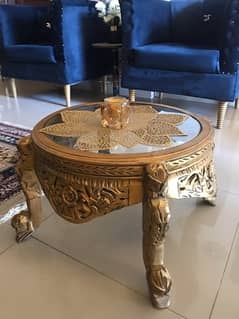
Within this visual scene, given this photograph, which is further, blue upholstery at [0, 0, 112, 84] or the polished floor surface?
blue upholstery at [0, 0, 112, 84]

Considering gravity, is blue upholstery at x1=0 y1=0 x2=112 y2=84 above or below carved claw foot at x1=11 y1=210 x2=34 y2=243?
above

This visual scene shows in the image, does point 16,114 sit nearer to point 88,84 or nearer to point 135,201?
point 88,84

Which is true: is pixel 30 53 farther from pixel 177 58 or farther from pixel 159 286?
Result: pixel 159 286

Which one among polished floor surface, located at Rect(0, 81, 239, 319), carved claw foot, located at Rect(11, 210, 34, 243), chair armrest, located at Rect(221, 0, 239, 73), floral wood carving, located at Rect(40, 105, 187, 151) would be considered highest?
chair armrest, located at Rect(221, 0, 239, 73)

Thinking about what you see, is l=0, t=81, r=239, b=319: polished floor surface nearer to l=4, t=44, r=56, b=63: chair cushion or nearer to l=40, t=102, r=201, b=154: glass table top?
l=40, t=102, r=201, b=154: glass table top

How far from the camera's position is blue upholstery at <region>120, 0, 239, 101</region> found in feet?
5.95

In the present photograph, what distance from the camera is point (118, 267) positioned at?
35.1 inches

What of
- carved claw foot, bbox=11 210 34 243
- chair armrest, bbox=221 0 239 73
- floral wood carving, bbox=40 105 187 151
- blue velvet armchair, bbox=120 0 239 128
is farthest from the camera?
blue velvet armchair, bbox=120 0 239 128

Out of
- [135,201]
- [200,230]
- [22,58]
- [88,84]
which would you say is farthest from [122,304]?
[88,84]

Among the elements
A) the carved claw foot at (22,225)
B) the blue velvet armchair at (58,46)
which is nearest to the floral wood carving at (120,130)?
the carved claw foot at (22,225)

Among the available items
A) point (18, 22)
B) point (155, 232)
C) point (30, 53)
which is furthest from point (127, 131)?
point (18, 22)

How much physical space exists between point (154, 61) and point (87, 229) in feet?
4.35

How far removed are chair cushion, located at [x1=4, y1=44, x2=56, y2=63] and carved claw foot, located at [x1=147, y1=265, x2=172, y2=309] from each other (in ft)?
6.46

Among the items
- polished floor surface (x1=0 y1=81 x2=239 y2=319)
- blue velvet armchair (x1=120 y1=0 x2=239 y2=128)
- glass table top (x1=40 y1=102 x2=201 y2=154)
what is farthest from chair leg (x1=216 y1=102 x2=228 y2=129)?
glass table top (x1=40 y1=102 x2=201 y2=154)
